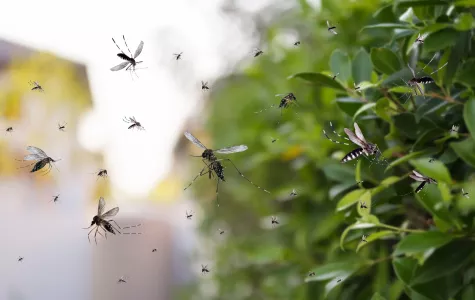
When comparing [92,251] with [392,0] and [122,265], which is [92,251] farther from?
[392,0]

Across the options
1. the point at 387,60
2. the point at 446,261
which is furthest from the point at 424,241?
the point at 387,60

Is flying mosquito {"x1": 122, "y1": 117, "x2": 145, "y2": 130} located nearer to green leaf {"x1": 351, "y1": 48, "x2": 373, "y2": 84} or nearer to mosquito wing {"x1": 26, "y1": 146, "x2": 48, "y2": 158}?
mosquito wing {"x1": 26, "y1": 146, "x2": 48, "y2": 158}

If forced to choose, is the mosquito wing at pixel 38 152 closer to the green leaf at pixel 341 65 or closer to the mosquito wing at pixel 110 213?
the mosquito wing at pixel 110 213


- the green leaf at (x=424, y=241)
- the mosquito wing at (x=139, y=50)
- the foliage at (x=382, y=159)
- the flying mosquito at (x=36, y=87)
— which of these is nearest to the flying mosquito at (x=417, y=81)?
the foliage at (x=382, y=159)

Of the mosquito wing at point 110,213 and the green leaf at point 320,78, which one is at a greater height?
the green leaf at point 320,78

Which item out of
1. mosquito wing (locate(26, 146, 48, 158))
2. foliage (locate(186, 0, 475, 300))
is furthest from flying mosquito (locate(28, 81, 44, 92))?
foliage (locate(186, 0, 475, 300))
